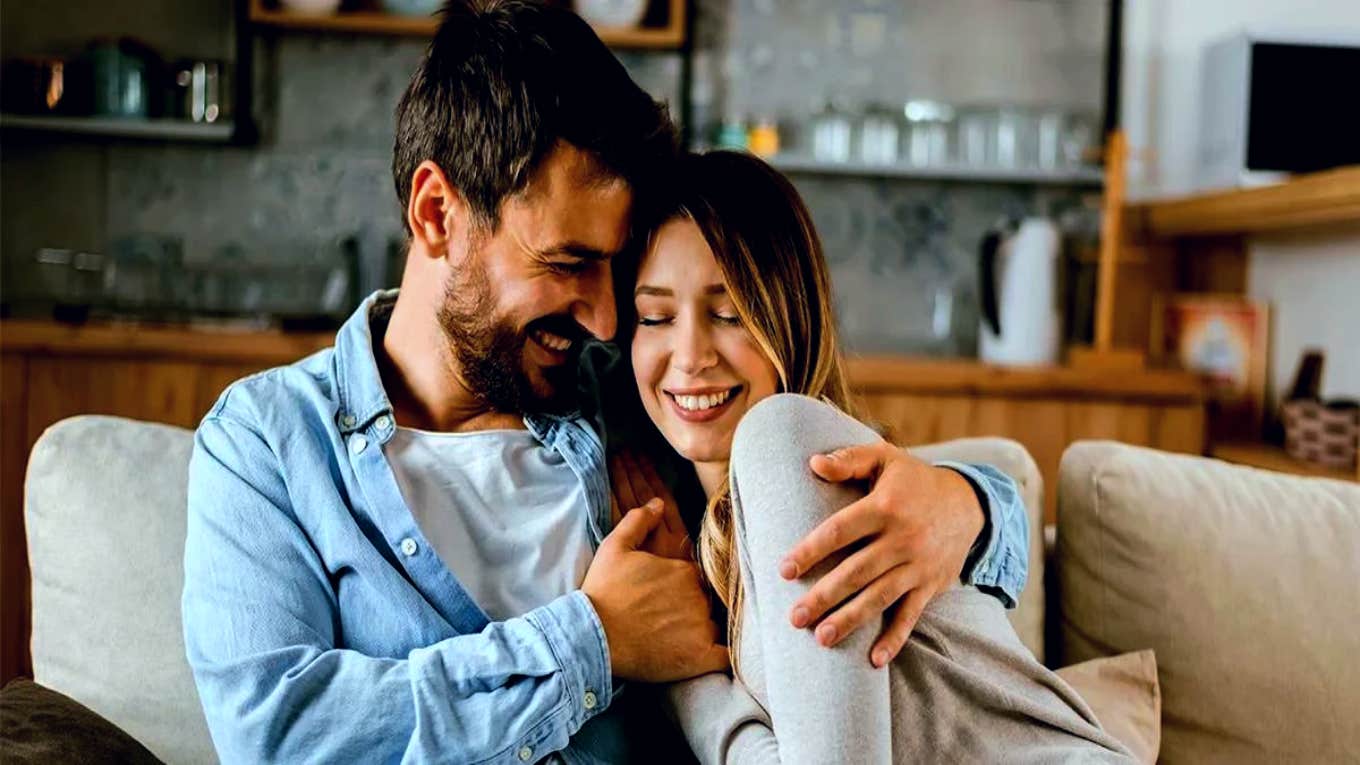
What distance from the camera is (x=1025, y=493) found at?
1751mm

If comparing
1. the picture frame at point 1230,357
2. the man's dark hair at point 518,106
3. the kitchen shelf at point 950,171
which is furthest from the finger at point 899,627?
the kitchen shelf at point 950,171

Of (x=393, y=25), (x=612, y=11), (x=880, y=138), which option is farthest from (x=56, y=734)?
(x=880, y=138)

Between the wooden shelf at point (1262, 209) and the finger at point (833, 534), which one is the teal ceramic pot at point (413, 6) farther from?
the finger at point (833, 534)

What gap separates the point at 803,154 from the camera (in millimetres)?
3727

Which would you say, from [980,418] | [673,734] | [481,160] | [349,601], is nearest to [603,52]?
[481,160]

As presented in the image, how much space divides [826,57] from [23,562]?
2520 millimetres

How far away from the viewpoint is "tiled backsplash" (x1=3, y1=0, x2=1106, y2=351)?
377 centimetres

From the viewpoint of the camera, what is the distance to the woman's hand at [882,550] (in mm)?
1186

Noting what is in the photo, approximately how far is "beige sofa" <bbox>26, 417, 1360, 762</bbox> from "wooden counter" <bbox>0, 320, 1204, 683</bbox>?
1252mm

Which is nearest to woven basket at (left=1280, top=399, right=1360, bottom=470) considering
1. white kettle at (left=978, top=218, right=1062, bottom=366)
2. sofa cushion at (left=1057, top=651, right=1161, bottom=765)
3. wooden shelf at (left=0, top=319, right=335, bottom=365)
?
white kettle at (left=978, top=218, right=1062, bottom=366)

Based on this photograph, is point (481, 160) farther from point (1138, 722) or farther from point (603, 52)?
point (1138, 722)

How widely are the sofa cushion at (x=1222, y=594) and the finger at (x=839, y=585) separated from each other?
0.61 metres

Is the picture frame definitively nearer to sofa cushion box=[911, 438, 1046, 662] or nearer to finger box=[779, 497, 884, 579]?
sofa cushion box=[911, 438, 1046, 662]

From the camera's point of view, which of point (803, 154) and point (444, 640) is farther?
point (803, 154)
